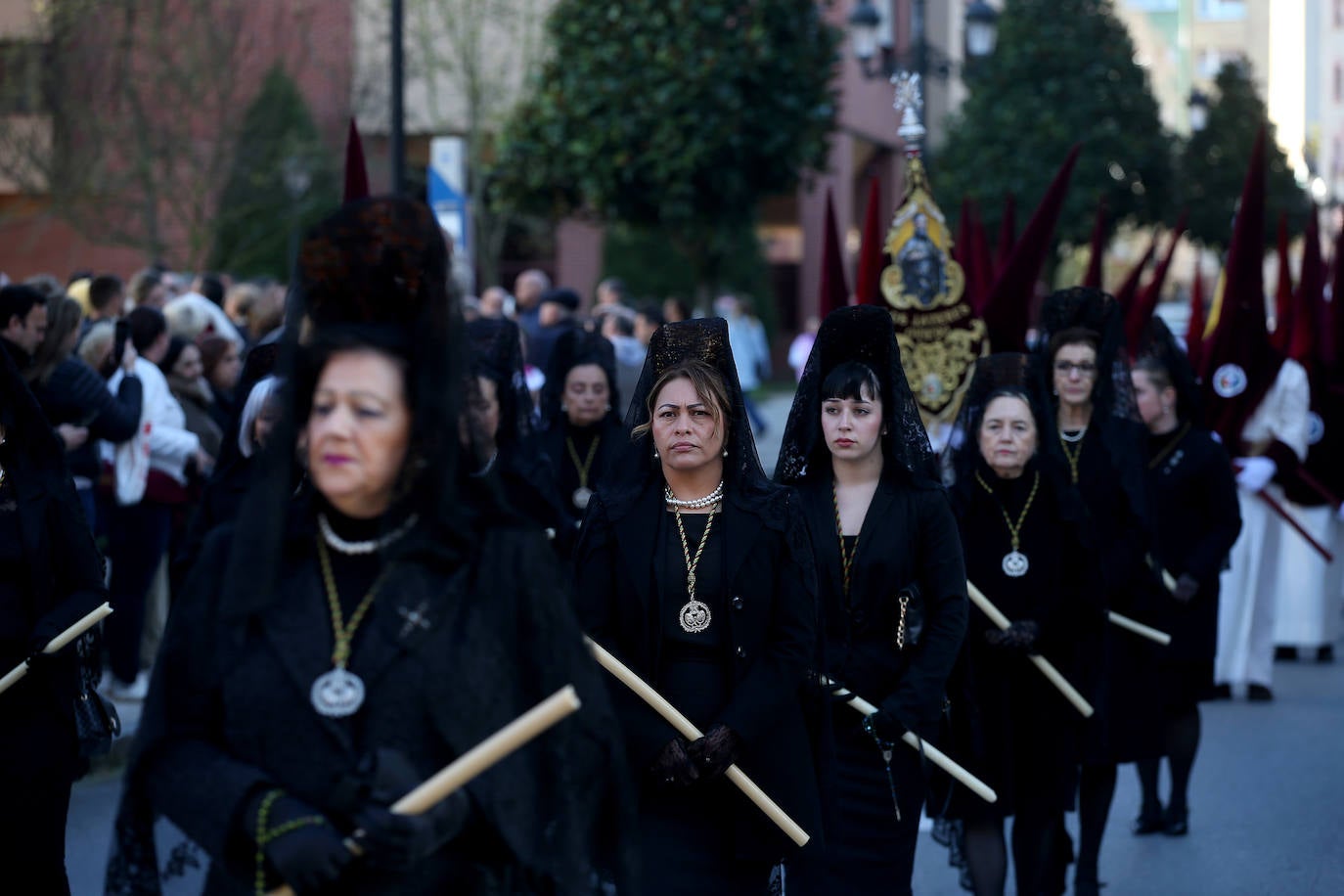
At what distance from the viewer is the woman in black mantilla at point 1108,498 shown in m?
6.98

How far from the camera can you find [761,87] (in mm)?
17188

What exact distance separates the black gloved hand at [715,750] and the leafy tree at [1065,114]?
86.1ft

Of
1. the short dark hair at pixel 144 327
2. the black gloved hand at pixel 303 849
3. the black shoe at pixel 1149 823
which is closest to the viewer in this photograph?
the black gloved hand at pixel 303 849

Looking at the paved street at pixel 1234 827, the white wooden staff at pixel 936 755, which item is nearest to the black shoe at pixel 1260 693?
the paved street at pixel 1234 827

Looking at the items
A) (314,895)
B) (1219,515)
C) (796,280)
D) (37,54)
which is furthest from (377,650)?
(796,280)

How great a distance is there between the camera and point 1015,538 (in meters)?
6.46

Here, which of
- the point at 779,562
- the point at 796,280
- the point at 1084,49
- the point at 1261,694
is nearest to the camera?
the point at 779,562

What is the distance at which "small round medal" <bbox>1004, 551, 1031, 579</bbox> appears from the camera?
21.1ft

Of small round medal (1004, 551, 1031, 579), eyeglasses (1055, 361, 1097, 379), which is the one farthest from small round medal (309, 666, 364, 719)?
eyeglasses (1055, 361, 1097, 379)

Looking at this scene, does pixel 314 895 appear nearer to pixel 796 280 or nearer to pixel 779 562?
pixel 779 562

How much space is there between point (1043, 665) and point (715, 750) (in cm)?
199

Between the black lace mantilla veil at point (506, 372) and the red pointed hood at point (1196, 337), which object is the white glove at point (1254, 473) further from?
the black lace mantilla veil at point (506, 372)

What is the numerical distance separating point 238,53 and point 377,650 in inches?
811

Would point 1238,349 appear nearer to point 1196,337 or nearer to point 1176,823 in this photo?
point 1196,337
